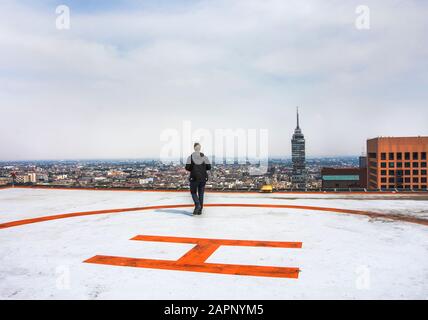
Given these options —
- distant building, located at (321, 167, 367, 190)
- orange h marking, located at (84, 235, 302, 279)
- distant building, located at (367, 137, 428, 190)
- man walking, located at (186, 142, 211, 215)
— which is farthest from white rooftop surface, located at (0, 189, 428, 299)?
distant building, located at (321, 167, 367, 190)

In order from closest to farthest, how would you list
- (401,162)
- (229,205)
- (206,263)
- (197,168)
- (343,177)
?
(206,263) < (197,168) < (229,205) < (401,162) < (343,177)

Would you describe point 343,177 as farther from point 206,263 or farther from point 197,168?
point 206,263

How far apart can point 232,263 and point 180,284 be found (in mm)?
1011

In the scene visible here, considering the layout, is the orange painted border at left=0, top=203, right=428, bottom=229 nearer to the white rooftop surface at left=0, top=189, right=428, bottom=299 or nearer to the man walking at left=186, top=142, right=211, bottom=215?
the white rooftop surface at left=0, top=189, right=428, bottom=299

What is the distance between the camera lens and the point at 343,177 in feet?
511

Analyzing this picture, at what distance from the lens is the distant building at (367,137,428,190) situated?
407 ft

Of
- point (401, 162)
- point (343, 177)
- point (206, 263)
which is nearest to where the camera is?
point (206, 263)

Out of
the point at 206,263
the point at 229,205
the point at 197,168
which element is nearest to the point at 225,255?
the point at 206,263

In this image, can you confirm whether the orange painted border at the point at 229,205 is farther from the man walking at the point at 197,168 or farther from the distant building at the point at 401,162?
the distant building at the point at 401,162

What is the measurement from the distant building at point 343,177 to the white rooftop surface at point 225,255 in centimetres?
15512

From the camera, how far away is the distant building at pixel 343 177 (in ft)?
506

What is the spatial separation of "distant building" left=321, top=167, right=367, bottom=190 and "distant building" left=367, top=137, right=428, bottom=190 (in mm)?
26373

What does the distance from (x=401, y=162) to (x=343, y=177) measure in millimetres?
32539
